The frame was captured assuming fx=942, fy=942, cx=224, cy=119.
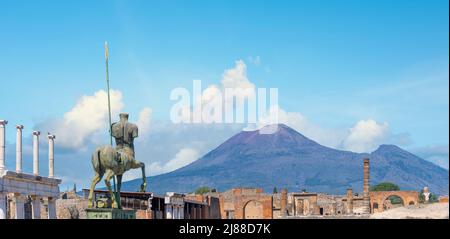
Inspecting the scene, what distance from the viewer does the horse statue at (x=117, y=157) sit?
80.1ft

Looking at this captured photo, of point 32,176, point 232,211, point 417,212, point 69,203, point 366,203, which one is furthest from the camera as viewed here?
point 232,211

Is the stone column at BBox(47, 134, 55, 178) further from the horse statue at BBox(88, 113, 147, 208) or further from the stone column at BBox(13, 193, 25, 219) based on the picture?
the horse statue at BBox(88, 113, 147, 208)

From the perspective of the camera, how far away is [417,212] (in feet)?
59.8

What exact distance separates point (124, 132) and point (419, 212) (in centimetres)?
963

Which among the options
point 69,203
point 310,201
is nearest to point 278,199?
point 310,201

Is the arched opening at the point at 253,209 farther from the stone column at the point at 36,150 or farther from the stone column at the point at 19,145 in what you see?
the stone column at the point at 19,145

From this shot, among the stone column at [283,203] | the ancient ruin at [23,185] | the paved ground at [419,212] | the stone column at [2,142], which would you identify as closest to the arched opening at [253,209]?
the stone column at [283,203]

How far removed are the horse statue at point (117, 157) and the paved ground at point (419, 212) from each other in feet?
27.8

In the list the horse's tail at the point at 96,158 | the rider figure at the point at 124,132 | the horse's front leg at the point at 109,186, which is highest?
the rider figure at the point at 124,132

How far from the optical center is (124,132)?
2516 centimetres

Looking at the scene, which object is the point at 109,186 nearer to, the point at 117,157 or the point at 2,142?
the point at 117,157
